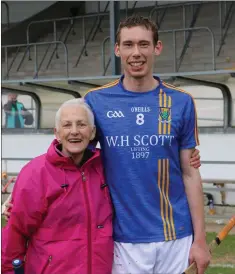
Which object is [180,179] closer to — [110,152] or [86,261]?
[110,152]

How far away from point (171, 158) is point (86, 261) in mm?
567

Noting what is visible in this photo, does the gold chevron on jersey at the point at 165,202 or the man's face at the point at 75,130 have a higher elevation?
the man's face at the point at 75,130

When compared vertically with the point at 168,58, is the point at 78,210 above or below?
below

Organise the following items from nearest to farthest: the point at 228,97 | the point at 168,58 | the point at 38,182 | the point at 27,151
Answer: the point at 38,182
the point at 228,97
the point at 27,151
the point at 168,58

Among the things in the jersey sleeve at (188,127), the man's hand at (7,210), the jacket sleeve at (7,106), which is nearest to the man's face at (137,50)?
the jersey sleeve at (188,127)

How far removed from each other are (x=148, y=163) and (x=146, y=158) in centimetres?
2

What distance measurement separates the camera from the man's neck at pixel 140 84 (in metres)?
3.24

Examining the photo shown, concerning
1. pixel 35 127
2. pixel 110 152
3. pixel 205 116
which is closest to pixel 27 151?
pixel 35 127

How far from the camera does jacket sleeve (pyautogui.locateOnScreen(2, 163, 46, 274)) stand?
3.12m

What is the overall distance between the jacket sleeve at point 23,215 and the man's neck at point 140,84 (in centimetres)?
55

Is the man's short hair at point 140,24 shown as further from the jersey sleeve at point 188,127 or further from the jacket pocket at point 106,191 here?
the jacket pocket at point 106,191

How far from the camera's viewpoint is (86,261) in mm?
3158

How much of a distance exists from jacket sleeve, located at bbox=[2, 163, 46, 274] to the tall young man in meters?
0.33

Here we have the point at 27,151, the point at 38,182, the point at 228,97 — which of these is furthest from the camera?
the point at 27,151
